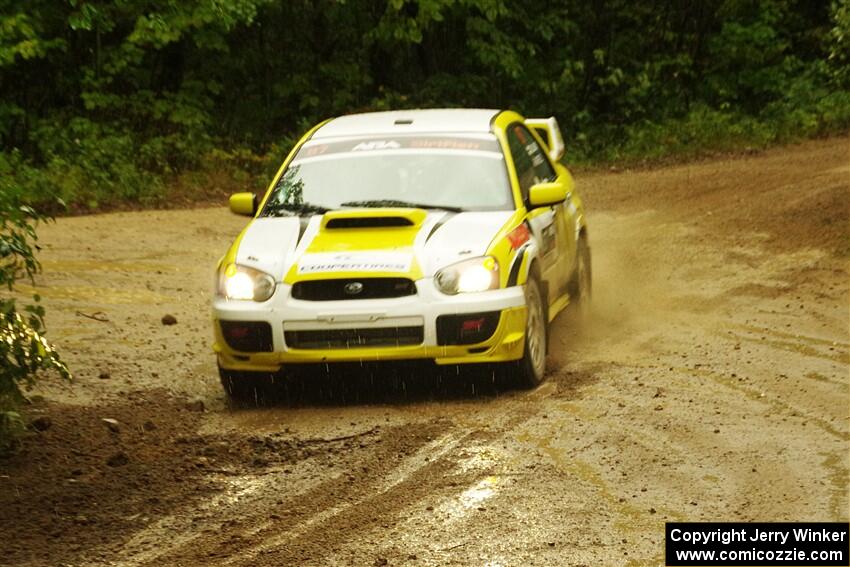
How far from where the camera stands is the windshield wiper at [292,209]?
968 cm

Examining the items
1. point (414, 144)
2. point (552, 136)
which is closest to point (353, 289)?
point (414, 144)

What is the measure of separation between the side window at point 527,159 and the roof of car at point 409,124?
223 mm

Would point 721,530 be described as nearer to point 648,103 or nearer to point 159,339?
point 159,339

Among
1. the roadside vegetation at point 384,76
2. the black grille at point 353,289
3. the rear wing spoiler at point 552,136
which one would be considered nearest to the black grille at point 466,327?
the black grille at point 353,289

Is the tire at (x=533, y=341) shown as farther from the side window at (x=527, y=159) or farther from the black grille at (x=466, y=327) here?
the side window at (x=527, y=159)

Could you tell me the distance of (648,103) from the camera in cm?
2525

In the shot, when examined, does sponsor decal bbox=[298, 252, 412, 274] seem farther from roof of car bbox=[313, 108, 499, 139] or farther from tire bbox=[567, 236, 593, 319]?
tire bbox=[567, 236, 593, 319]

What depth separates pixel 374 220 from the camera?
9.23 metres

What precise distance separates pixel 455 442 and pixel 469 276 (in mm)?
1318

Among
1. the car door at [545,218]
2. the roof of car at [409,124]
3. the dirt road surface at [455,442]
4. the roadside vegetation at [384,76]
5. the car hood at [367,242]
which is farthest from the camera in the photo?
the roadside vegetation at [384,76]

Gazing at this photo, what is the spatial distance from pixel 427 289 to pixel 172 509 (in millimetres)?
2369

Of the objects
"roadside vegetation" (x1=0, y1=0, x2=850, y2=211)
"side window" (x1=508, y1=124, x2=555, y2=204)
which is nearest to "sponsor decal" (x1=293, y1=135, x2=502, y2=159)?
"side window" (x1=508, y1=124, x2=555, y2=204)

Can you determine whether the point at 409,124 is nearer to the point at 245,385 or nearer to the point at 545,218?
the point at 545,218

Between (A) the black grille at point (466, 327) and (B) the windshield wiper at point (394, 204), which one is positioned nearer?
(A) the black grille at point (466, 327)
